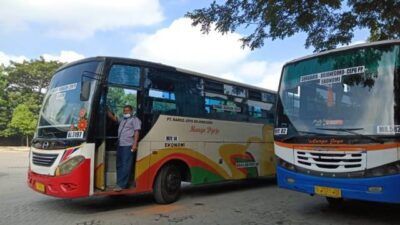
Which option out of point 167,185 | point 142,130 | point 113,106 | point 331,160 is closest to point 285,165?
point 331,160

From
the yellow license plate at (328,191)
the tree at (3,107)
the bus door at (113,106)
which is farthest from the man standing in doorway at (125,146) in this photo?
the tree at (3,107)

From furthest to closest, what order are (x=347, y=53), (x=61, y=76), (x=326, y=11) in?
(x=326, y=11) → (x=61, y=76) → (x=347, y=53)

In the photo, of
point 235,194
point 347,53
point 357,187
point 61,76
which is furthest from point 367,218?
point 61,76

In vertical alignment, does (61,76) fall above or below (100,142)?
above

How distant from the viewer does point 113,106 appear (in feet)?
30.9

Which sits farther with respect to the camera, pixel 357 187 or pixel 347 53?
pixel 347 53

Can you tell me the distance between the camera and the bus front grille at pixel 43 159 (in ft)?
29.3

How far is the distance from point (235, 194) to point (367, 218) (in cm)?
392

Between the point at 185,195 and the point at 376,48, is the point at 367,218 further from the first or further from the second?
the point at 185,195

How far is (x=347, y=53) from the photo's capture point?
8242 millimetres

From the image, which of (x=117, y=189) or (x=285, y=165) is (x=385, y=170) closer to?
(x=285, y=165)

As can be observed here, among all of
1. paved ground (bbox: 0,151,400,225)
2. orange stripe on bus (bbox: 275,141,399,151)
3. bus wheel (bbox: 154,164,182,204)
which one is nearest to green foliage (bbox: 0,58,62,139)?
paved ground (bbox: 0,151,400,225)

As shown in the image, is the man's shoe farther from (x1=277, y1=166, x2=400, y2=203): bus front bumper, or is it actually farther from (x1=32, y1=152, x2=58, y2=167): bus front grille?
(x1=277, y1=166, x2=400, y2=203): bus front bumper

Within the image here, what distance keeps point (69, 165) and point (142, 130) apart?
5.71 ft
